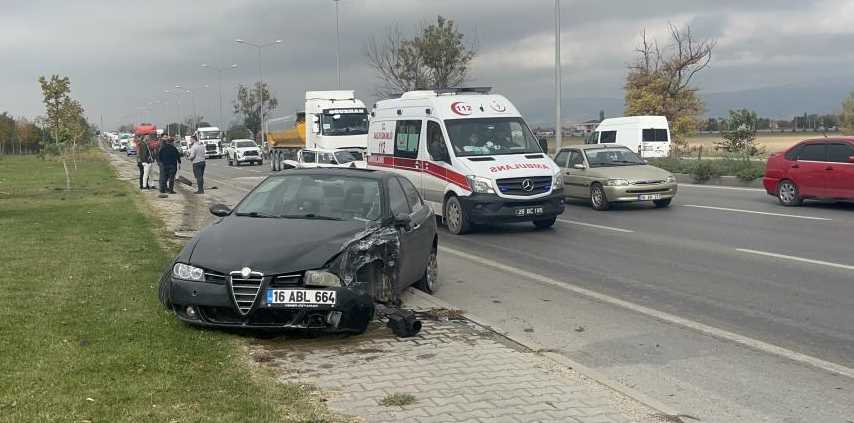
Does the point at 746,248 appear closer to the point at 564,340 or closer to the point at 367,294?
the point at 564,340

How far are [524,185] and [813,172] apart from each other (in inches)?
288

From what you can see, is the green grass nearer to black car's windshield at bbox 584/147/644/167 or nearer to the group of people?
black car's windshield at bbox 584/147/644/167

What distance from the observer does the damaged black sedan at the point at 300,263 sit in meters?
6.41

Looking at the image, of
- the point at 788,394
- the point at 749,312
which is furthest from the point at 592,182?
the point at 788,394

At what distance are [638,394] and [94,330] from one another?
4130mm

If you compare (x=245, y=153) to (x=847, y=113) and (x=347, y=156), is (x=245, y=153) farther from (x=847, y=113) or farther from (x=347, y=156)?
(x=847, y=113)

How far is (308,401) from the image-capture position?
16.4 ft

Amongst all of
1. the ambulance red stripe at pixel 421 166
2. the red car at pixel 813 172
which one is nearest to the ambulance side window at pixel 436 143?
the ambulance red stripe at pixel 421 166

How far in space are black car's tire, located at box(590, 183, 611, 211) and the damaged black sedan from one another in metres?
10.9

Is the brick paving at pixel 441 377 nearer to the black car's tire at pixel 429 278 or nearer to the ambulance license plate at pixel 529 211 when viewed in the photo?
the black car's tire at pixel 429 278

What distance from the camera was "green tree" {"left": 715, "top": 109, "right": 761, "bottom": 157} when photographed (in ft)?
109

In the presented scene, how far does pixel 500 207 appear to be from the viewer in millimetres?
14164

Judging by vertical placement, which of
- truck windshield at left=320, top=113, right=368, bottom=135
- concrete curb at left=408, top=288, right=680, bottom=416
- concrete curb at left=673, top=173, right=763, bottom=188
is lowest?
concrete curb at left=408, top=288, right=680, bottom=416

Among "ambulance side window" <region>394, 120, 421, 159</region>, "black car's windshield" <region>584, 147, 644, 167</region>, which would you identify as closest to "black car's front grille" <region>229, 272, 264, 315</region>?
"ambulance side window" <region>394, 120, 421, 159</region>
